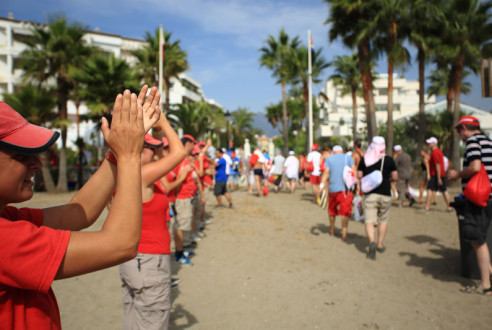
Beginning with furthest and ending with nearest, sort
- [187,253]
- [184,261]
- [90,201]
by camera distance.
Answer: [187,253] < [184,261] < [90,201]

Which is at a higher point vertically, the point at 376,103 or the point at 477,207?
the point at 376,103

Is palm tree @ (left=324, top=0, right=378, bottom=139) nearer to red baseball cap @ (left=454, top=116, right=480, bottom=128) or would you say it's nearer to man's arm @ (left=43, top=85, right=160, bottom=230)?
red baseball cap @ (left=454, top=116, right=480, bottom=128)

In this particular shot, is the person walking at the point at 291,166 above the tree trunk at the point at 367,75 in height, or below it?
below

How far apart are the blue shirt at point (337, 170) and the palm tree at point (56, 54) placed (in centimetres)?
1488

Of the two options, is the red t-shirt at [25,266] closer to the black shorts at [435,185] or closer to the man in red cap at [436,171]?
the man in red cap at [436,171]

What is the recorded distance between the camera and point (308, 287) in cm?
531

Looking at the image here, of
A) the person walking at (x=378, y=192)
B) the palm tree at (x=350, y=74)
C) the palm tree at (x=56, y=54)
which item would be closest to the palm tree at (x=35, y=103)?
the palm tree at (x=56, y=54)

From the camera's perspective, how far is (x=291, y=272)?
600cm

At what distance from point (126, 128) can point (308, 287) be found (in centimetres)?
456

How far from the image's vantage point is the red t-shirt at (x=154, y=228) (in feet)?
10.6

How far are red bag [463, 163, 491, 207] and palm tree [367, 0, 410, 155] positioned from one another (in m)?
14.8

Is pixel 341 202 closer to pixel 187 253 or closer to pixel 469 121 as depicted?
pixel 187 253

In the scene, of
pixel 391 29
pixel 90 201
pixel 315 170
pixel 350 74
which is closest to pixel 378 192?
pixel 90 201

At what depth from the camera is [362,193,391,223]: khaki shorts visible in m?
6.75
